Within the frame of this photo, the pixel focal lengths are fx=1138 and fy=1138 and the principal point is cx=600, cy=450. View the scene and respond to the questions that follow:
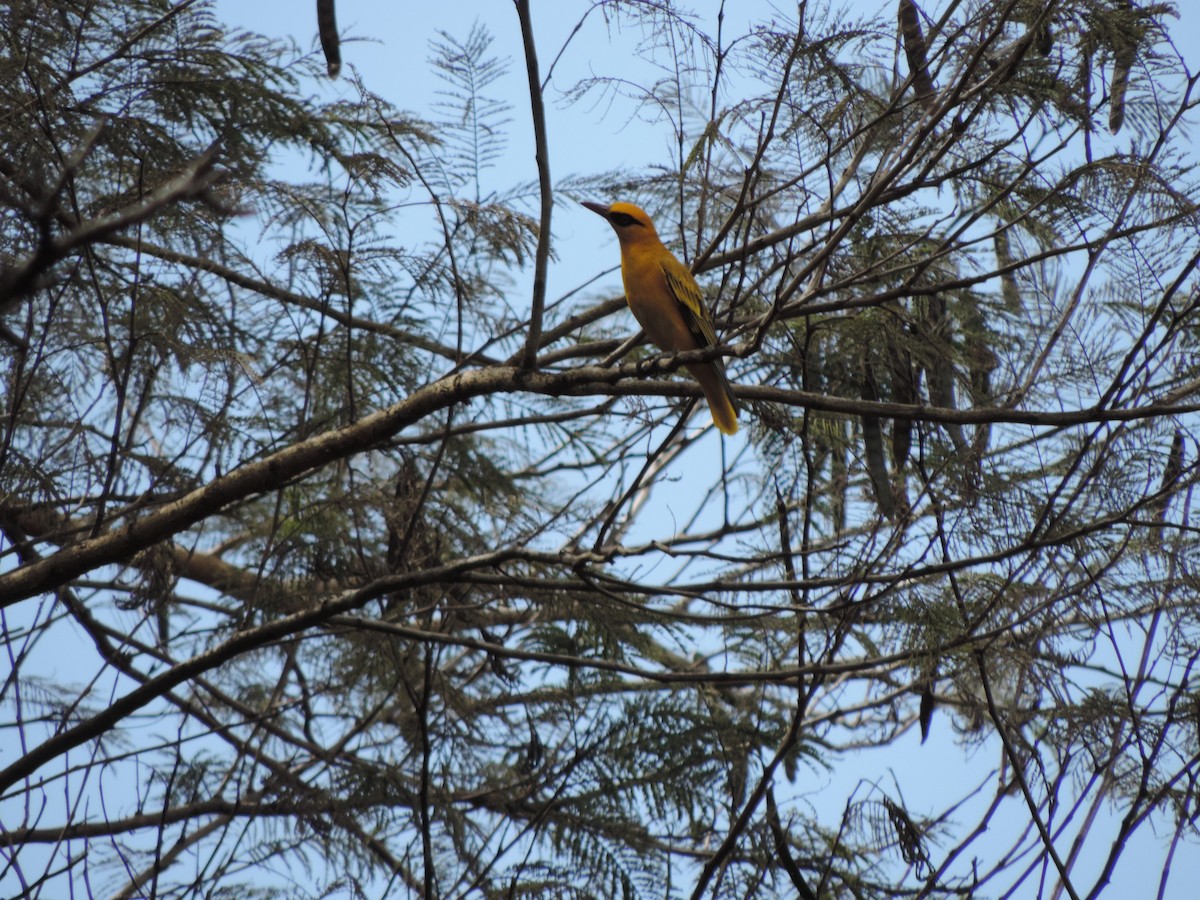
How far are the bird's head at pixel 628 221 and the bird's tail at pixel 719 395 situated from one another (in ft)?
3.37

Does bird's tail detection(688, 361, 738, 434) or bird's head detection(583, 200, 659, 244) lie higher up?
bird's head detection(583, 200, 659, 244)

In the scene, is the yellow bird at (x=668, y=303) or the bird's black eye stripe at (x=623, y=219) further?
the bird's black eye stripe at (x=623, y=219)

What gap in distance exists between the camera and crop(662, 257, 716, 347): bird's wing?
418 centimetres

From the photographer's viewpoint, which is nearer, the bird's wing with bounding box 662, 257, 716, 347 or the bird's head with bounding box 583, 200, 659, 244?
the bird's wing with bounding box 662, 257, 716, 347

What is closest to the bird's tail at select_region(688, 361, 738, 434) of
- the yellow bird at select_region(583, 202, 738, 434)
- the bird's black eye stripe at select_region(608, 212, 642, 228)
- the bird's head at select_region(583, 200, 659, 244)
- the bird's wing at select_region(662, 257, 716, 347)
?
the yellow bird at select_region(583, 202, 738, 434)

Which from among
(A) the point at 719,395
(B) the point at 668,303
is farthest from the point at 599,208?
(A) the point at 719,395

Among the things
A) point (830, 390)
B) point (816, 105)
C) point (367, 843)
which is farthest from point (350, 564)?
point (816, 105)

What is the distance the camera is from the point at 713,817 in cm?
442

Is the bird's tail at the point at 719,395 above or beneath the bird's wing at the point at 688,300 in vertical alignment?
beneath

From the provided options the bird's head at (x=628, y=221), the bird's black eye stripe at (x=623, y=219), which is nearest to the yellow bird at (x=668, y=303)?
the bird's head at (x=628, y=221)

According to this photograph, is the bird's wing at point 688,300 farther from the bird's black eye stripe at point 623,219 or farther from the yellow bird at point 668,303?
the bird's black eye stripe at point 623,219

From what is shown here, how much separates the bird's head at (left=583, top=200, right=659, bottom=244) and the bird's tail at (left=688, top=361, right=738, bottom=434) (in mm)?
1026

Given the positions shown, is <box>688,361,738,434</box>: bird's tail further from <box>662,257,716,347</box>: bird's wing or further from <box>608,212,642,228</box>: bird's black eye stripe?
<box>608,212,642,228</box>: bird's black eye stripe

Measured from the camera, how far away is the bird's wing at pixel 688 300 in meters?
4.18
